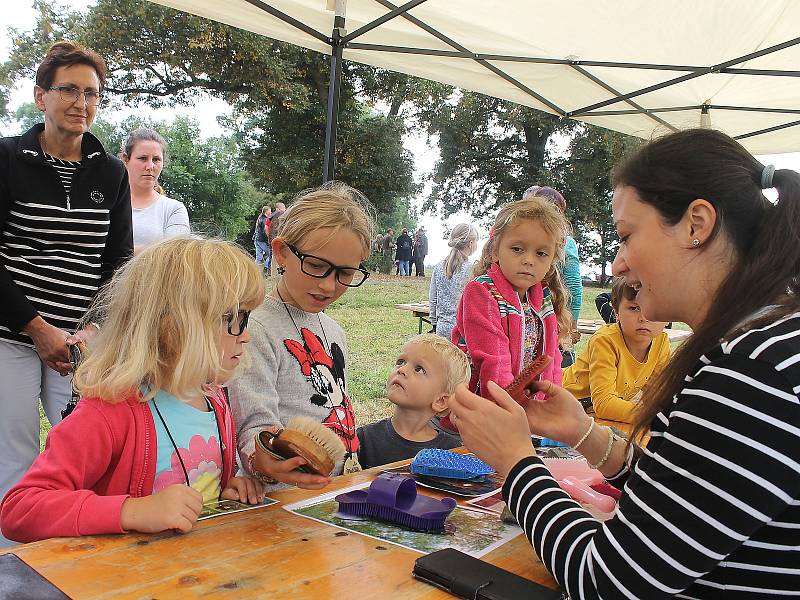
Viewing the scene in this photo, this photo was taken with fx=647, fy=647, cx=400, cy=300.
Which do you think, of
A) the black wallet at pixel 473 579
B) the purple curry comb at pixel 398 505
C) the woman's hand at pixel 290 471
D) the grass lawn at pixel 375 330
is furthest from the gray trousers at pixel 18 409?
the grass lawn at pixel 375 330

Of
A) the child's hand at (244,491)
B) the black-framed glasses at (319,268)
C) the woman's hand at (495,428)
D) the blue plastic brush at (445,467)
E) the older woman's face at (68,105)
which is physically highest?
the older woman's face at (68,105)

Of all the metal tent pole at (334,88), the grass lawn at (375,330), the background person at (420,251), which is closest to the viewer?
the metal tent pole at (334,88)

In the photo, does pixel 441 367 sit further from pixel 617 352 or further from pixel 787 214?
pixel 787 214

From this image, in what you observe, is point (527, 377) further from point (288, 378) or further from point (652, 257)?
point (288, 378)

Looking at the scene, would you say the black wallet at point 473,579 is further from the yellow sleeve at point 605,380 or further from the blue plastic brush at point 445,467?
the yellow sleeve at point 605,380

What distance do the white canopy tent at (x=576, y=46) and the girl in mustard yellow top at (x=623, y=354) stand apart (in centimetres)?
149

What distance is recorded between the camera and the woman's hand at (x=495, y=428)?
1.14 m

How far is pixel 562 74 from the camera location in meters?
4.58

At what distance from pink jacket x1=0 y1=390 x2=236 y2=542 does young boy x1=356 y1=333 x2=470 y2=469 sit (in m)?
1.09

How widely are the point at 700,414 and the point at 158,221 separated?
127 inches

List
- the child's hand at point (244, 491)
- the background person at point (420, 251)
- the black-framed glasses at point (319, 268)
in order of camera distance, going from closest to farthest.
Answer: the child's hand at point (244, 491), the black-framed glasses at point (319, 268), the background person at point (420, 251)

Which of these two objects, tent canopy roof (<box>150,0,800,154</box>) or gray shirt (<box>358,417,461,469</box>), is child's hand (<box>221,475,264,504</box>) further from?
tent canopy roof (<box>150,0,800,154</box>)

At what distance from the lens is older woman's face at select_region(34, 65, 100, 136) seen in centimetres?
249

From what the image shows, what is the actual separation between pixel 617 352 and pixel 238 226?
10756 mm
